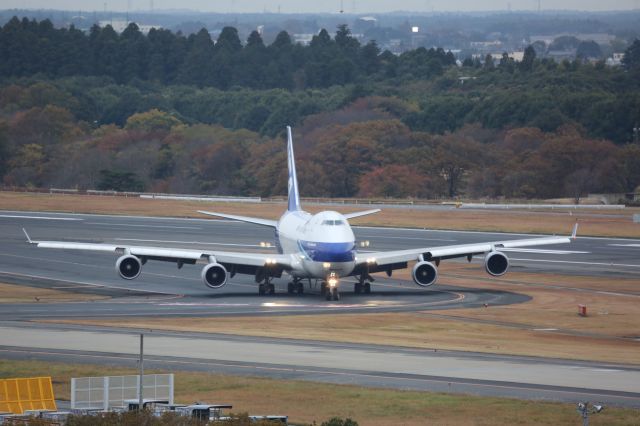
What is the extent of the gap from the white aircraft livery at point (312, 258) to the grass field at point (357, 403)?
24928 millimetres

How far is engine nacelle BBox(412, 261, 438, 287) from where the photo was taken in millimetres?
78438

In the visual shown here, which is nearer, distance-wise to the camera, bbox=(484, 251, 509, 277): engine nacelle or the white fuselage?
the white fuselage

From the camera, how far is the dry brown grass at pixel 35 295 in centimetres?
7800

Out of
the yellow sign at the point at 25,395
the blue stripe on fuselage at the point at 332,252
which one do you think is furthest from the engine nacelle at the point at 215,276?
the yellow sign at the point at 25,395

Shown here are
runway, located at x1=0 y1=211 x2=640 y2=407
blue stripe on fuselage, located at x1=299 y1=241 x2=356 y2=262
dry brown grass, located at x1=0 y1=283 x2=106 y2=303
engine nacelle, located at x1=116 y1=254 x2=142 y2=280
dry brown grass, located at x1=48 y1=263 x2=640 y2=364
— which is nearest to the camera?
runway, located at x1=0 y1=211 x2=640 y2=407

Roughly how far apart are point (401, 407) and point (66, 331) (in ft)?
76.3

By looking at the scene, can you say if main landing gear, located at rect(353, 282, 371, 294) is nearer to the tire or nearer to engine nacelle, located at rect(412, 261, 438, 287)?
engine nacelle, located at rect(412, 261, 438, 287)

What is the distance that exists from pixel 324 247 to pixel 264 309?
15.6 feet

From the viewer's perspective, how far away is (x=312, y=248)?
75.5m

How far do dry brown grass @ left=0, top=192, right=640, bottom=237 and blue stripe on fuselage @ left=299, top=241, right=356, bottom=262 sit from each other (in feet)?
169

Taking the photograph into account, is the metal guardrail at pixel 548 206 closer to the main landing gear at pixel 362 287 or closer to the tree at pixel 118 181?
the tree at pixel 118 181

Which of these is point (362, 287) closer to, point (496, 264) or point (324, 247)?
point (324, 247)

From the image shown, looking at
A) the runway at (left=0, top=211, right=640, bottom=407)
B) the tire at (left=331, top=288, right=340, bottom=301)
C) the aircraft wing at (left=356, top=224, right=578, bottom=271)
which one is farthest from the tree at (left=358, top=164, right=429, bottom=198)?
the tire at (left=331, top=288, right=340, bottom=301)

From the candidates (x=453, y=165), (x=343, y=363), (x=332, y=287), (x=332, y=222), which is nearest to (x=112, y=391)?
(x=343, y=363)
